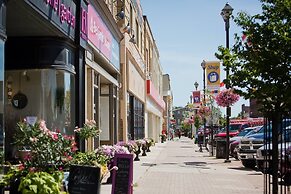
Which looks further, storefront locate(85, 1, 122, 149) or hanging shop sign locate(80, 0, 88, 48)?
storefront locate(85, 1, 122, 149)

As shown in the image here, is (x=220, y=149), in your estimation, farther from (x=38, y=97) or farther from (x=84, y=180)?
(x=84, y=180)

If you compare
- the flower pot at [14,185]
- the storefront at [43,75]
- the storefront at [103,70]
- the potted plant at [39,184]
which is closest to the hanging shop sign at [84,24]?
the storefront at [43,75]

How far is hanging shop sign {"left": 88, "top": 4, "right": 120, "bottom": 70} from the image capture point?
16.2m

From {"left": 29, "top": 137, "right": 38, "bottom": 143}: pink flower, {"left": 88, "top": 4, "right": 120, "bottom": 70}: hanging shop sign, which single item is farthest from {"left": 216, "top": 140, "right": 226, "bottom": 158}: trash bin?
{"left": 29, "top": 137, "right": 38, "bottom": 143}: pink flower

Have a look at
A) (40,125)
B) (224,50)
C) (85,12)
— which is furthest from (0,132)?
(85,12)

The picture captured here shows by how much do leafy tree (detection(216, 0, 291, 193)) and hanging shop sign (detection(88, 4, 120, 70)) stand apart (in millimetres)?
7663

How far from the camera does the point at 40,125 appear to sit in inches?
292

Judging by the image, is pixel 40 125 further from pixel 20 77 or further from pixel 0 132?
pixel 20 77

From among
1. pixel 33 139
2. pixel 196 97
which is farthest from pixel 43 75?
pixel 196 97

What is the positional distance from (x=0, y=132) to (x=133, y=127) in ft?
75.0

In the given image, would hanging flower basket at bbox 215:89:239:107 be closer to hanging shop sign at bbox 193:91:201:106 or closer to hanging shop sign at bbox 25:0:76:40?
hanging shop sign at bbox 25:0:76:40

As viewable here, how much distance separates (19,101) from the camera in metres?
14.0

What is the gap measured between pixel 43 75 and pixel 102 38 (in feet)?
17.5

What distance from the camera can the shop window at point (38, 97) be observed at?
13672mm
